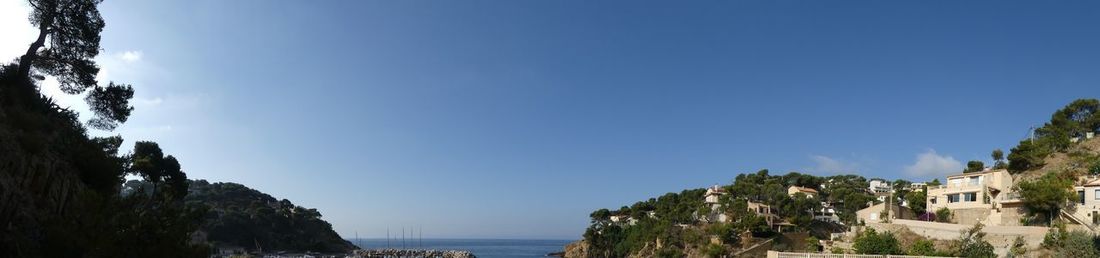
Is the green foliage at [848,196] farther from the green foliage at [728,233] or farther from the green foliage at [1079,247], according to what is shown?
the green foliage at [1079,247]

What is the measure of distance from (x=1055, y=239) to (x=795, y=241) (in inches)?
1050

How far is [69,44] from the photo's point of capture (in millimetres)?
22031

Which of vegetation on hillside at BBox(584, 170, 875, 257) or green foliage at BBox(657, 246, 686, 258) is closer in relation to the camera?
vegetation on hillside at BBox(584, 170, 875, 257)

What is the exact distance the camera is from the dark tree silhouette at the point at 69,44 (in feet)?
68.5

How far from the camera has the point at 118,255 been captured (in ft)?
34.3

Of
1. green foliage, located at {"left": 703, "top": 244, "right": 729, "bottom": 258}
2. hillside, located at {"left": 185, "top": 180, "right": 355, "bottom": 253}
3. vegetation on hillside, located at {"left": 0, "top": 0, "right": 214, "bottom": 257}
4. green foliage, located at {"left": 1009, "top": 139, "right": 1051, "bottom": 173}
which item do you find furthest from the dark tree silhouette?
hillside, located at {"left": 185, "top": 180, "right": 355, "bottom": 253}

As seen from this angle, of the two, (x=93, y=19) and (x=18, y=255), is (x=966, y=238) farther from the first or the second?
(x=93, y=19)

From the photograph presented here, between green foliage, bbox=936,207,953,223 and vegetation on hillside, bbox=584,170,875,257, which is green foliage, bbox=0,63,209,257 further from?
vegetation on hillside, bbox=584,170,875,257

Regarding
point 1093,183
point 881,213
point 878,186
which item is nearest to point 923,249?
point 1093,183

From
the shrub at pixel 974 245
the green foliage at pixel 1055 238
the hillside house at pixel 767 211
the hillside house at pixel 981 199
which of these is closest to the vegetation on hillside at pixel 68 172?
the shrub at pixel 974 245

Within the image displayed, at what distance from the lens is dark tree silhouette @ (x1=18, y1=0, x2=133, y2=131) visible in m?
20.9

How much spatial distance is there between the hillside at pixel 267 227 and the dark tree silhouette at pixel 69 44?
3018 inches

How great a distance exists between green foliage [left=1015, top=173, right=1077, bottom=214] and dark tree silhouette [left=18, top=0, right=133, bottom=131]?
46019 mm

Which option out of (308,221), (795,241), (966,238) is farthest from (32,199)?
(308,221)
